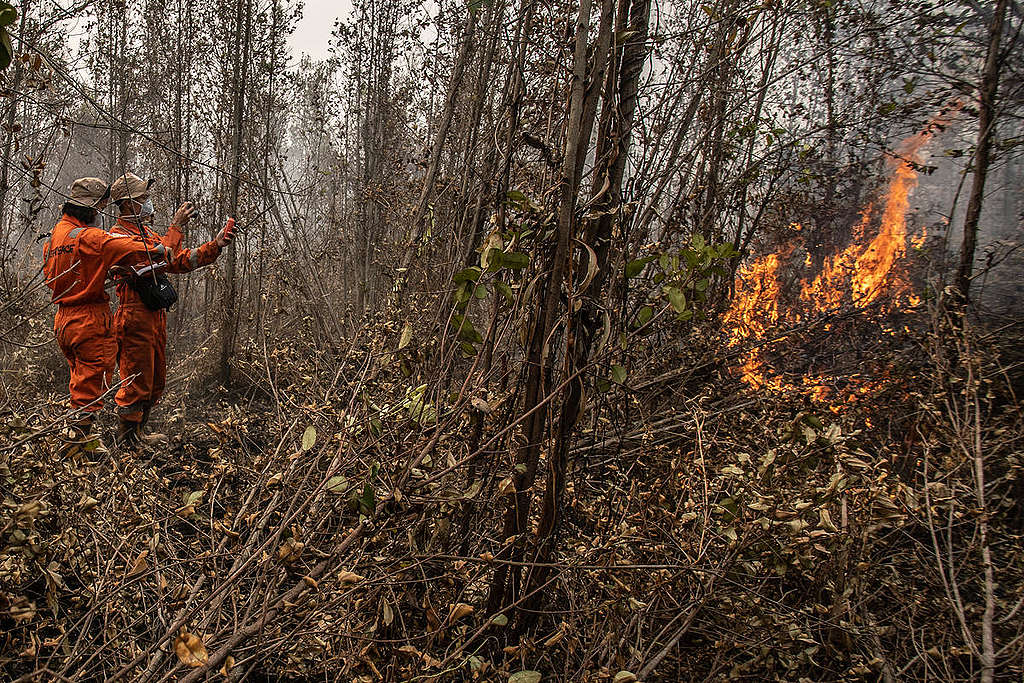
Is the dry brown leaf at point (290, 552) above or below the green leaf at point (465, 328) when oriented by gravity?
below

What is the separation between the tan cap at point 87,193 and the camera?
4.21 meters

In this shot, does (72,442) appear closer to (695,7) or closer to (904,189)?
(695,7)

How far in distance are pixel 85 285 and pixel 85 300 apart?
9cm

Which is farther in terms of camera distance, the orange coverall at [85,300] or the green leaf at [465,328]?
the orange coverall at [85,300]

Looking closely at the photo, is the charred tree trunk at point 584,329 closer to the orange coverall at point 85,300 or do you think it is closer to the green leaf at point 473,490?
the green leaf at point 473,490

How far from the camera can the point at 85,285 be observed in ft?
13.8

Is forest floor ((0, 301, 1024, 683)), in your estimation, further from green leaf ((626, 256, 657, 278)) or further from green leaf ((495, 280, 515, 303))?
green leaf ((626, 256, 657, 278))

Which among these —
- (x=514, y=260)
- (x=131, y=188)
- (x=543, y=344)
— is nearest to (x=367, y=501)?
(x=543, y=344)

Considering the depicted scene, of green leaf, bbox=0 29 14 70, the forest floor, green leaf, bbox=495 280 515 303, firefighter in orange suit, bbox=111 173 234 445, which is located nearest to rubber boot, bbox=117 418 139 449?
firefighter in orange suit, bbox=111 173 234 445

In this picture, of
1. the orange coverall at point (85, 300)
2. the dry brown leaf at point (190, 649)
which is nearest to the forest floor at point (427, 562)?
the dry brown leaf at point (190, 649)

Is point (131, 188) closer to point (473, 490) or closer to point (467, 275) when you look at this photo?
point (467, 275)

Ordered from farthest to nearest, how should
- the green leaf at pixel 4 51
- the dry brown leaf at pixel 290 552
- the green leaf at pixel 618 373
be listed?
the green leaf at pixel 618 373 < the dry brown leaf at pixel 290 552 < the green leaf at pixel 4 51

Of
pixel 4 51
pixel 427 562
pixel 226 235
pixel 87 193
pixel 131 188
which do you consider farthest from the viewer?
pixel 226 235

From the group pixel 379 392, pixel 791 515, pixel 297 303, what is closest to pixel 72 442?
pixel 379 392
